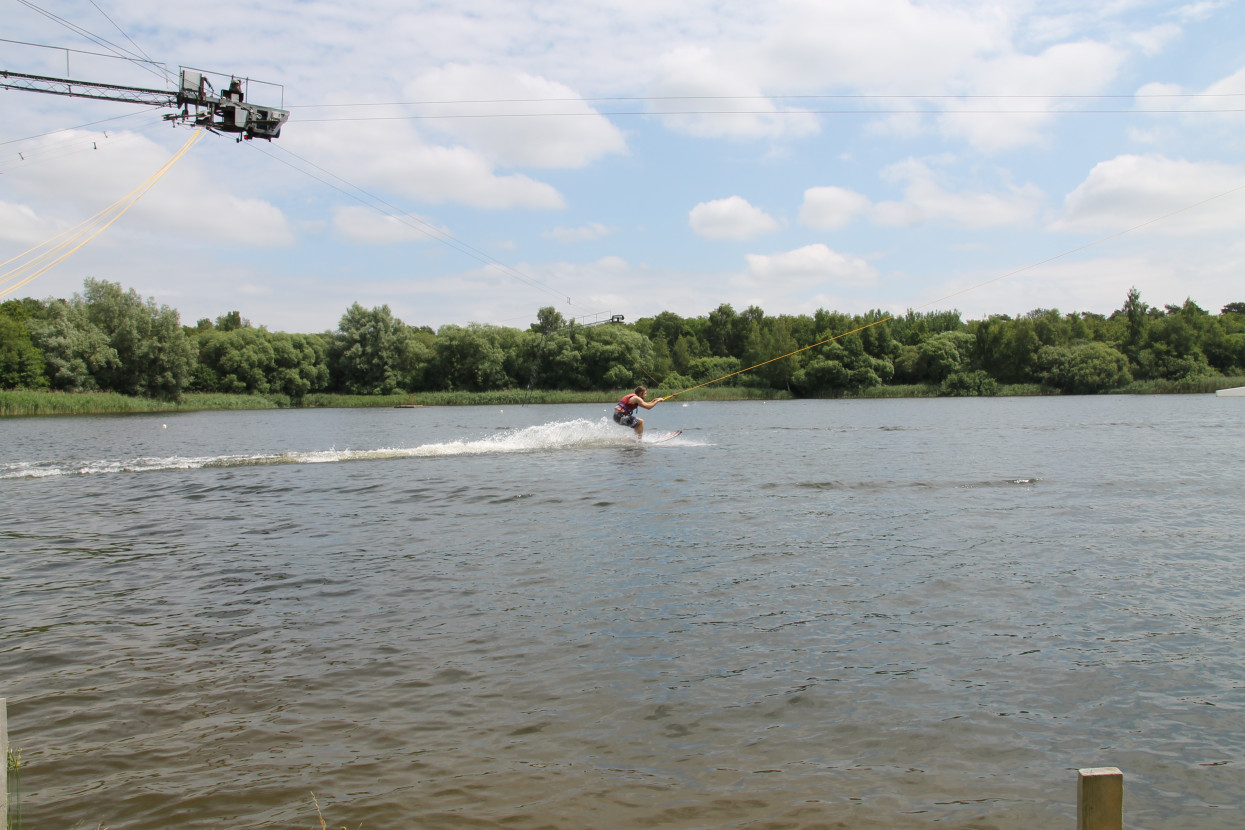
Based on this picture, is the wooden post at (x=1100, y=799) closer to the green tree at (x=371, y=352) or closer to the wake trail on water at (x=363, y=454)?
the wake trail on water at (x=363, y=454)

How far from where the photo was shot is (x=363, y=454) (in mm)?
27000

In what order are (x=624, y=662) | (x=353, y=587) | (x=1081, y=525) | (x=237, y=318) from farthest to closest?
(x=237, y=318) < (x=1081, y=525) < (x=353, y=587) < (x=624, y=662)

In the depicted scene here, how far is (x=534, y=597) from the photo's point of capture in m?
9.23

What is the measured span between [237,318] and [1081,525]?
133525mm

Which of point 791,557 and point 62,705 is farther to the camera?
point 791,557

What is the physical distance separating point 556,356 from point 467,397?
13534 millimetres

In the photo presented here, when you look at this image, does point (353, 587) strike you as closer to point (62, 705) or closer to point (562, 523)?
point (62, 705)

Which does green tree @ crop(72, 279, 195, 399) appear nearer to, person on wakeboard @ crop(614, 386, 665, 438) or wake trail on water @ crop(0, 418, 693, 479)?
wake trail on water @ crop(0, 418, 693, 479)

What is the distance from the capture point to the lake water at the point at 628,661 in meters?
5.00

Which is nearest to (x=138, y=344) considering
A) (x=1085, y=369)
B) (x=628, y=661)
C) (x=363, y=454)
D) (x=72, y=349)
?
(x=72, y=349)

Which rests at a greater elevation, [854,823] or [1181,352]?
[1181,352]

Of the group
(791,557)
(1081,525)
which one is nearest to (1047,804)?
(791,557)

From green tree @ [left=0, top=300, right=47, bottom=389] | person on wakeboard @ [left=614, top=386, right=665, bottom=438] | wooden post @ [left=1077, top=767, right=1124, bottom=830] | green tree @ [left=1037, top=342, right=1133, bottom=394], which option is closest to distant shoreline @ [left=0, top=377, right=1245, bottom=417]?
green tree @ [left=1037, top=342, right=1133, bottom=394]

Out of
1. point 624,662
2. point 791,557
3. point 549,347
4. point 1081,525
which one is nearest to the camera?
point 624,662
